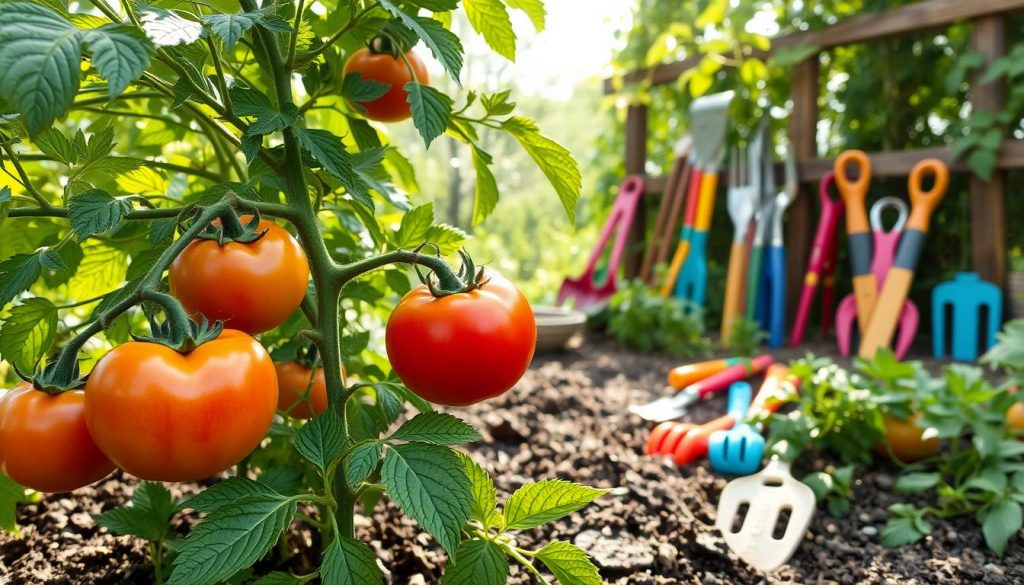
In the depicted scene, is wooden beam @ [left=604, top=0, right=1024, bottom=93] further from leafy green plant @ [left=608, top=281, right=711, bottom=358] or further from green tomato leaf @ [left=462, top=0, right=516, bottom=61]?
green tomato leaf @ [left=462, top=0, right=516, bottom=61]

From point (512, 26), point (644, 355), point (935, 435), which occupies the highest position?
point (512, 26)

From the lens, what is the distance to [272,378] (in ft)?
2.10

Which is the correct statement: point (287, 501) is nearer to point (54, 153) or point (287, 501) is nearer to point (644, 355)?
point (54, 153)

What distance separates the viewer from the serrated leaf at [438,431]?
736mm

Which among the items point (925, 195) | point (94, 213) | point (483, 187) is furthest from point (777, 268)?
point (94, 213)

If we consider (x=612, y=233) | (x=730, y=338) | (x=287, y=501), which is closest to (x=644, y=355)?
(x=730, y=338)

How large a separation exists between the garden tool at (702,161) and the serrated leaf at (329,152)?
2.99 m

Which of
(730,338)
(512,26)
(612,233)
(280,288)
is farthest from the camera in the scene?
(612,233)

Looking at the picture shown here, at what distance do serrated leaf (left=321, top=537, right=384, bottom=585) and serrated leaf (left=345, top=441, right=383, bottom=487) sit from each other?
0.31 feet

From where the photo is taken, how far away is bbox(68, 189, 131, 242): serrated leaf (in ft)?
2.14

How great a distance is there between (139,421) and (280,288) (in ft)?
0.54

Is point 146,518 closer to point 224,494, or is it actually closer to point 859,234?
point 224,494

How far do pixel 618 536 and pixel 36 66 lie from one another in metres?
1.09

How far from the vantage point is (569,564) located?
2.71 ft
